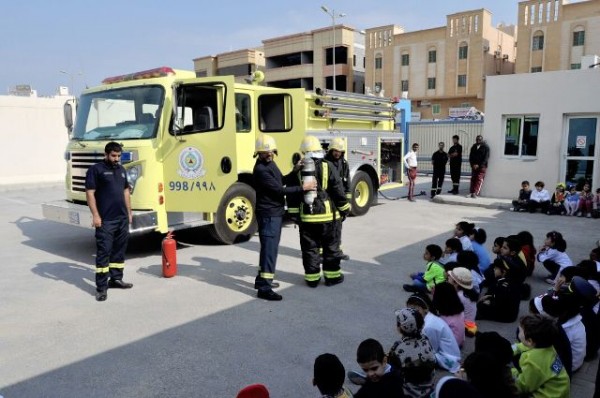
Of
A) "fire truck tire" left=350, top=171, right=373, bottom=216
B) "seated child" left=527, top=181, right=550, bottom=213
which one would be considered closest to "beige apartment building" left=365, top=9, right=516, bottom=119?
"seated child" left=527, top=181, right=550, bottom=213

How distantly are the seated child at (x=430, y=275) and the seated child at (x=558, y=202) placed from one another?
644 centimetres

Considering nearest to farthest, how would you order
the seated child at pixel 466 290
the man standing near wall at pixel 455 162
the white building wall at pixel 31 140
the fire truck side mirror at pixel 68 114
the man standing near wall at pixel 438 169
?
the seated child at pixel 466 290 → the fire truck side mirror at pixel 68 114 → the man standing near wall at pixel 438 169 → the man standing near wall at pixel 455 162 → the white building wall at pixel 31 140

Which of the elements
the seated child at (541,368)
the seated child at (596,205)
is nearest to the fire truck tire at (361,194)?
the seated child at (596,205)

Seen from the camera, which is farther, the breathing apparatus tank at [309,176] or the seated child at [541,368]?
the breathing apparatus tank at [309,176]

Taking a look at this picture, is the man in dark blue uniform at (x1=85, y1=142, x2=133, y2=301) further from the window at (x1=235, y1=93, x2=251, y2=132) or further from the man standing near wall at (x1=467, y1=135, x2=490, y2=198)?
the man standing near wall at (x1=467, y1=135, x2=490, y2=198)

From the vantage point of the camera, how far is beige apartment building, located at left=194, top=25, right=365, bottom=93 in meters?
56.9

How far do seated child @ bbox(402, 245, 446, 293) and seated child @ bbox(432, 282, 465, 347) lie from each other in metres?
1.05

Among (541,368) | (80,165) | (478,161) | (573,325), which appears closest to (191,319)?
(541,368)

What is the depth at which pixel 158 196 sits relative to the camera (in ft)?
22.2

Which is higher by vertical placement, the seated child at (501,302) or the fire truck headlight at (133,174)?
the fire truck headlight at (133,174)

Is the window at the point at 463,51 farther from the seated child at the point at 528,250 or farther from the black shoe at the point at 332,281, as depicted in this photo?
the black shoe at the point at 332,281

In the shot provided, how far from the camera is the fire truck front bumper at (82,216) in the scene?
6.47m

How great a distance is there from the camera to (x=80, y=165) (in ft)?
23.3

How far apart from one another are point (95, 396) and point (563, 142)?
38.4 ft
